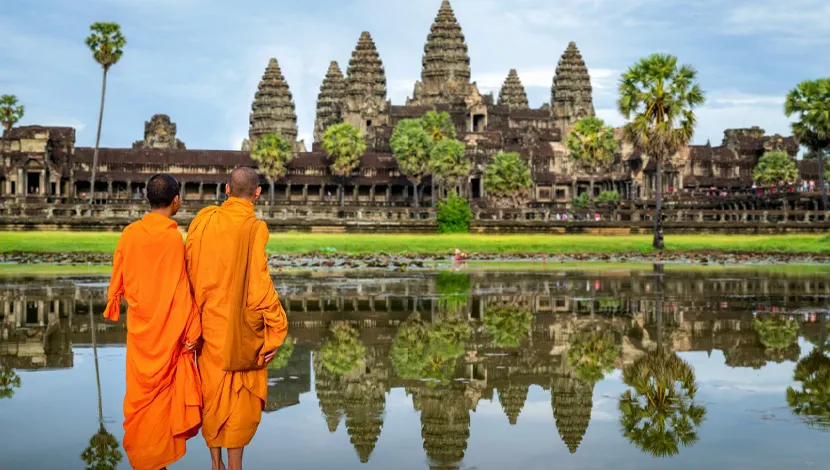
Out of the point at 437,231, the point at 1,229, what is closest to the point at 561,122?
the point at 437,231

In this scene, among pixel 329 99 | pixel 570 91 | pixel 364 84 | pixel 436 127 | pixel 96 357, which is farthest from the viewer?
pixel 329 99

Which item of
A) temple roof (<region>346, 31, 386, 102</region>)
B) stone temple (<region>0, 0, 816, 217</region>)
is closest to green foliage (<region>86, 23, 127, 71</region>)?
stone temple (<region>0, 0, 816, 217</region>)

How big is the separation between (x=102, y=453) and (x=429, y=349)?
6.11 metres

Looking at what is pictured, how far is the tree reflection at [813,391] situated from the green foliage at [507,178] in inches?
3099

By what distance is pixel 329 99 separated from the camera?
13975cm

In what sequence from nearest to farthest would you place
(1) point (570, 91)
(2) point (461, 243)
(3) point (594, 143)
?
1. (2) point (461, 243)
2. (3) point (594, 143)
3. (1) point (570, 91)

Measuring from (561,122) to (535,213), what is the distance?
223 ft

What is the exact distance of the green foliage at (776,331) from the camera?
49.6 feet

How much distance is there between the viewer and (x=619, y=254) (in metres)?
41.6

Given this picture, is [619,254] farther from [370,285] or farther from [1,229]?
[1,229]

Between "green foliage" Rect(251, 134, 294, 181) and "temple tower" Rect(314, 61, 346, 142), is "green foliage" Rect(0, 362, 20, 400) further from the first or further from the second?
"temple tower" Rect(314, 61, 346, 142)

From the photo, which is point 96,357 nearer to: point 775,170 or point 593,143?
point 593,143

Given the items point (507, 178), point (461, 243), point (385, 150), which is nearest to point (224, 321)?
point (461, 243)

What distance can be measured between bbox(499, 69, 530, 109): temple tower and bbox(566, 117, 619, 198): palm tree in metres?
42.8
